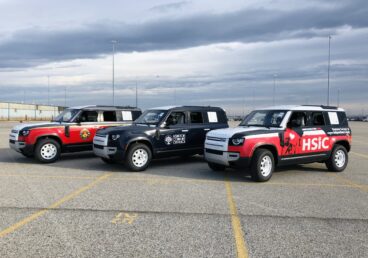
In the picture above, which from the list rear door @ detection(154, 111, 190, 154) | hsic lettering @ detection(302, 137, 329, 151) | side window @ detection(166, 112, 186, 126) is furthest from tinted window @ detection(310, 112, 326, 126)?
side window @ detection(166, 112, 186, 126)

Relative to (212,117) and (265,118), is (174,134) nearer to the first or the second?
(212,117)

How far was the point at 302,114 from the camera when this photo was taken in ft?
31.2

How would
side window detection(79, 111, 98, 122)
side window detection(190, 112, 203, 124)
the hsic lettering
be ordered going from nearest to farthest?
the hsic lettering
side window detection(190, 112, 203, 124)
side window detection(79, 111, 98, 122)

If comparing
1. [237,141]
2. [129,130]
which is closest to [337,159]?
[237,141]

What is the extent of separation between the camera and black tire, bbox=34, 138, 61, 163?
11180 millimetres

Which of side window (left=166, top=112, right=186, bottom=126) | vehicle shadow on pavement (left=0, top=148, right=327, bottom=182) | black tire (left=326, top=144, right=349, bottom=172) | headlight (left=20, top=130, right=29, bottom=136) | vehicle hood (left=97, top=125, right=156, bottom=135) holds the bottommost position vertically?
vehicle shadow on pavement (left=0, top=148, right=327, bottom=182)

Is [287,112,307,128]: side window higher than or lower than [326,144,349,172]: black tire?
higher

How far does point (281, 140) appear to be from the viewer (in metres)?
8.84

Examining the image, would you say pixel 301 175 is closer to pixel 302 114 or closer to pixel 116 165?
pixel 302 114

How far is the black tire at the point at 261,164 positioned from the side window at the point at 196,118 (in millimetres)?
3372

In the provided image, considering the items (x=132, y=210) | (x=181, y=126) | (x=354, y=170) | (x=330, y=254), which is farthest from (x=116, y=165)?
(x=330, y=254)

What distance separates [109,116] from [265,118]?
18.9ft

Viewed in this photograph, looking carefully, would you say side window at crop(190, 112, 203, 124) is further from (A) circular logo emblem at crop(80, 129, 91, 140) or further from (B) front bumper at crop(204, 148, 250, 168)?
(A) circular logo emblem at crop(80, 129, 91, 140)

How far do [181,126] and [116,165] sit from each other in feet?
7.64
